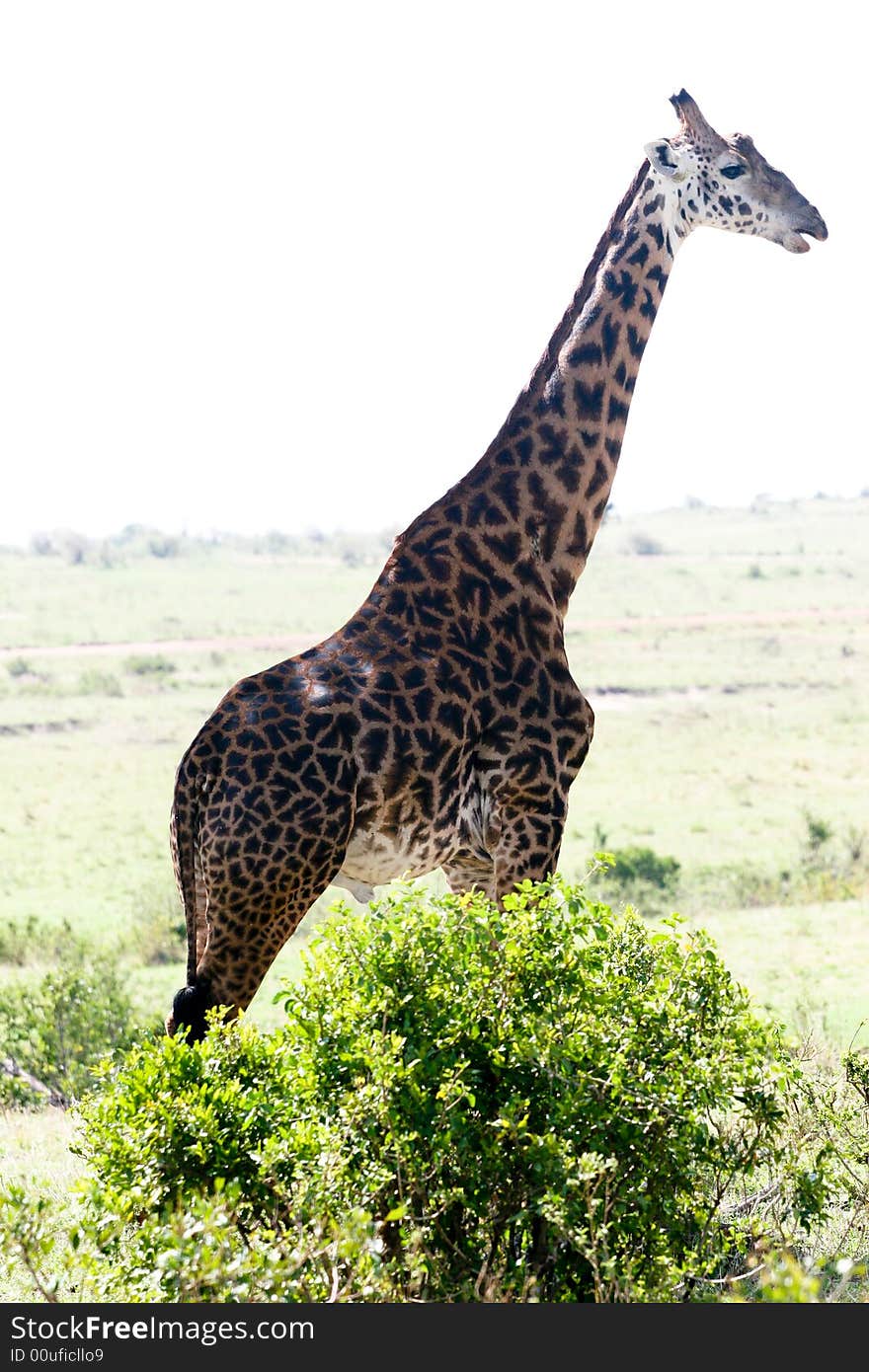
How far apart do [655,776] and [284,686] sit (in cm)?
2353

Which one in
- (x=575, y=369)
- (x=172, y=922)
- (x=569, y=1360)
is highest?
(x=575, y=369)

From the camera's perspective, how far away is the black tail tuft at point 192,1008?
543cm

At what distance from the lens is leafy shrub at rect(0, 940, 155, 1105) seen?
32.0 ft

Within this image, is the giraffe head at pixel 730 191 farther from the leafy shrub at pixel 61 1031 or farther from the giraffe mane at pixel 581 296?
the leafy shrub at pixel 61 1031

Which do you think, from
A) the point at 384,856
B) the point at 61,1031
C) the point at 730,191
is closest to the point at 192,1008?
the point at 384,856

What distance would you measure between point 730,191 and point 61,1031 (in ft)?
21.5

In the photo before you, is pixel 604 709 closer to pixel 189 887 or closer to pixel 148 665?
pixel 148 665

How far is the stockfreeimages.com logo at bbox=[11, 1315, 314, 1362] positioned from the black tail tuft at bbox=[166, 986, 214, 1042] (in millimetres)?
1302

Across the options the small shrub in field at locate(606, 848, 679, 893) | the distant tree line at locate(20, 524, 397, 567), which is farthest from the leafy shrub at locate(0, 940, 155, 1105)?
the distant tree line at locate(20, 524, 397, 567)

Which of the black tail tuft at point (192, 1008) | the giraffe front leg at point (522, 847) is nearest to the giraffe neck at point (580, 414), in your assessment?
the giraffe front leg at point (522, 847)

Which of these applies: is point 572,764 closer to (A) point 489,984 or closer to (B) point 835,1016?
(A) point 489,984

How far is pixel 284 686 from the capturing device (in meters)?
5.62

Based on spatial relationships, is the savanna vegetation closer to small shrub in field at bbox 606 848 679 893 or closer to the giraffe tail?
small shrub in field at bbox 606 848 679 893

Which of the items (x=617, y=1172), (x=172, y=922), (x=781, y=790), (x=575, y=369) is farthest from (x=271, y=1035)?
(x=781, y=790)
